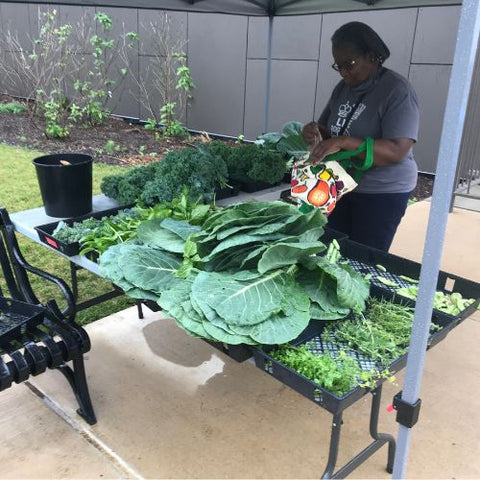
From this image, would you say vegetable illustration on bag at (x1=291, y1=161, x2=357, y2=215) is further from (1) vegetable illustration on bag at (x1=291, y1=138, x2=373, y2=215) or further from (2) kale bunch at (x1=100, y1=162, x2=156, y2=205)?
(2) kale bunch at (x1=100, y1=162, x2=156, y2=205)

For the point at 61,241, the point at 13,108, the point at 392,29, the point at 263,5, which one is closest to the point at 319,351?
the point at 61,241

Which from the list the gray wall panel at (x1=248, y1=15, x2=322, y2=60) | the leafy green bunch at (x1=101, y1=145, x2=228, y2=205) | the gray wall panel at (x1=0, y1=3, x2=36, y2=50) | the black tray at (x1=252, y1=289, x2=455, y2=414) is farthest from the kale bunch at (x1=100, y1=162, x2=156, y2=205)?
the gray wall panel at (x1=0, y1=3, x2=36, y2=50)

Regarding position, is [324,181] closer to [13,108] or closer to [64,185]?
[64,185]

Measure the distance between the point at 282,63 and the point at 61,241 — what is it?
6894 mm

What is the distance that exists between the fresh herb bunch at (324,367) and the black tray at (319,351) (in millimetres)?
33

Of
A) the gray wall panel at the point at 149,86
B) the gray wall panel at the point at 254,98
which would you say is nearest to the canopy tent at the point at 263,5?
the gray wall panel at the point at 254,98

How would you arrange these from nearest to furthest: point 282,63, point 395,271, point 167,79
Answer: point 395,271
point 282,63
point 167,79

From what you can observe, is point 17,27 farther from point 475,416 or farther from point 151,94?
point 475,416

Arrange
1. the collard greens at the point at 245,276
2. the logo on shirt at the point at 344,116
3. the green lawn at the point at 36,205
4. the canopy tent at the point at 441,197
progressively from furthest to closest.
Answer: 1. the green lawn at the point at 36,205
2. the logo on shirt at the point at 344,116
3. the collard greens at the point at 245,276
4. the canopy tent at the point at 441,197

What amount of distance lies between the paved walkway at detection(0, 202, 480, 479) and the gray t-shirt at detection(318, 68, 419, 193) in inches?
46.5

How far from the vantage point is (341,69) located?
273 cm

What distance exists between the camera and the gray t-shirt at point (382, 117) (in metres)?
2.55

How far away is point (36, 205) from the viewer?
5.70 metres

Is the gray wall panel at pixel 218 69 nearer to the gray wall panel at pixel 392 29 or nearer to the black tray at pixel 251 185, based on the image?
the gray wall panel at pixel 392 29
